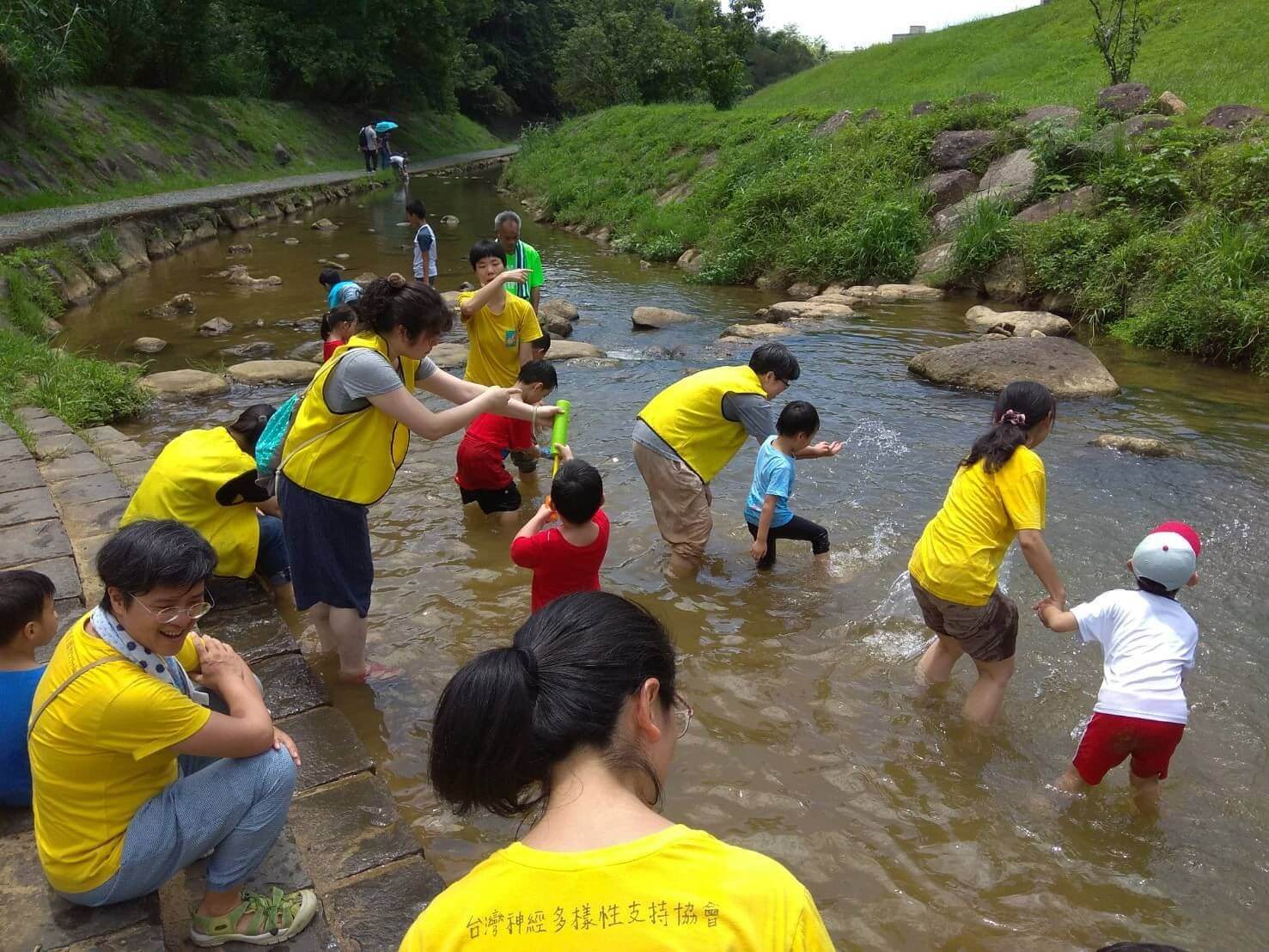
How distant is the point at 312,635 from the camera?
466cm

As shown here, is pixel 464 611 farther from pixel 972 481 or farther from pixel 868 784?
pixel 972 481

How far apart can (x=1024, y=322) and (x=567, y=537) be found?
910cm

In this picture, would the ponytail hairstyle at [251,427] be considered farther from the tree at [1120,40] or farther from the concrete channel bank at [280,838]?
the tree at [1120,40]

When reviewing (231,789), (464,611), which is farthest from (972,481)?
(231,789)

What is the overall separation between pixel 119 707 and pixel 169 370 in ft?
27.6

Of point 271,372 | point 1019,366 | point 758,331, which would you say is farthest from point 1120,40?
point 271,372

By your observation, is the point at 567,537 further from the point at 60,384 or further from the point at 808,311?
the point at 808,311

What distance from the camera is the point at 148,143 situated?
20.8 meters

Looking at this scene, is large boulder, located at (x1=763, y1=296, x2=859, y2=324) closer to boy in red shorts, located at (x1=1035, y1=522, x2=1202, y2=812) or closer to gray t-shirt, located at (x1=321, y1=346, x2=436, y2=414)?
boy in red shorts, located at (x1=1035, y1=522, x2=1202, y2=812)

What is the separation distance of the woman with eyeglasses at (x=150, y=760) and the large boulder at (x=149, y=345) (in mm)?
9064

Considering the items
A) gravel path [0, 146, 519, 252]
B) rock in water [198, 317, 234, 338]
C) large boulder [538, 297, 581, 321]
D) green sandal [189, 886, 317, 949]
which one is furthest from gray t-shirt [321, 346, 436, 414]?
gravel path [0, 146, 519, 252]

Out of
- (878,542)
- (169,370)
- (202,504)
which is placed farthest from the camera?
(169,370)

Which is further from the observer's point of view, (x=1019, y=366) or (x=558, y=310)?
(x=558, y=310)

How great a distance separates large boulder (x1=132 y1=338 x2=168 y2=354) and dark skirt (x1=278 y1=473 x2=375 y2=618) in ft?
25.9
